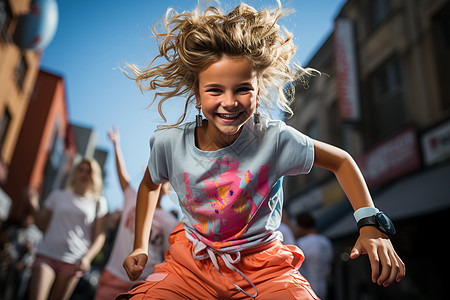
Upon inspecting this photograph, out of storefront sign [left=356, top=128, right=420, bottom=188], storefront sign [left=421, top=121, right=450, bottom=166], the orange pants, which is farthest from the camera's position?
storefront sign [left=356, top=128, right=420, bottom=188]

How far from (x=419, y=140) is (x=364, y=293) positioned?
3.52m

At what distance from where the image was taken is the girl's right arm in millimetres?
1460

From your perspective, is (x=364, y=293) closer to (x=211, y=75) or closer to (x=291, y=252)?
(x=291, y=252)

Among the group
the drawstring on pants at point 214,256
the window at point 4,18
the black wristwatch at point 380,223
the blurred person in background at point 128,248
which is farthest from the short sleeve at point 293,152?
the window at point 4,18

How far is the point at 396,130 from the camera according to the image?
30.4 ft

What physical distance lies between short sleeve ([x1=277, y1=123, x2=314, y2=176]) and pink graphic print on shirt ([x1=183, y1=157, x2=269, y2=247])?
8 centimetres

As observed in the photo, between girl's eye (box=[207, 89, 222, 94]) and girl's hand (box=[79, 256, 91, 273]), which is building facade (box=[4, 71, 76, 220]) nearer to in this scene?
girl's hand (box=[79, 256, 91, 273])

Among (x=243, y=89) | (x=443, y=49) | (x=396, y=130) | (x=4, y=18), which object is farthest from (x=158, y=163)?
(x=4, y=18)

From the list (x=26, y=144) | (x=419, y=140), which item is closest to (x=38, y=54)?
(x=26, y=144)

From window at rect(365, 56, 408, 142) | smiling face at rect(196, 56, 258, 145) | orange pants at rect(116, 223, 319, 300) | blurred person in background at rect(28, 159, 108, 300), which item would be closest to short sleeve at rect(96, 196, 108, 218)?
blurred person in background at rect(28, 159, 108, 300)

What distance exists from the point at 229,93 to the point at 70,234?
9.78 feet

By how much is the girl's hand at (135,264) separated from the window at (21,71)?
46.1 feet

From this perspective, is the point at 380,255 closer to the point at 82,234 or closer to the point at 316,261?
the point at 82,234

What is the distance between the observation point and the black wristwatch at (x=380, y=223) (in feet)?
4.13
